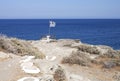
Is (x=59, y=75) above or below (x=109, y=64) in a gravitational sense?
above

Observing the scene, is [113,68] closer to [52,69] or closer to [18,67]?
[52,69]

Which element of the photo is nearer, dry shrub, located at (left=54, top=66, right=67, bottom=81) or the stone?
dry shrub, located at (left=54, top=66, right=67, bottom=81)

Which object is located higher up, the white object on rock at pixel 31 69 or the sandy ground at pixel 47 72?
the white object on rock at pixel 31 69

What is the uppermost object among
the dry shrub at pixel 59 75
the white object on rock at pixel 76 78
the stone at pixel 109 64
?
the dry shrub at pixel 59 75

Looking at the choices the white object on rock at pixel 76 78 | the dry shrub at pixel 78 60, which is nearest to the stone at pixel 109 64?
the dry shrub at pixel 78 60

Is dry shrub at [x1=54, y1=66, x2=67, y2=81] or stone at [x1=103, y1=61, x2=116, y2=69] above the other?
dry shrub at [x1=54, y1=66, x2=67, y2=81]

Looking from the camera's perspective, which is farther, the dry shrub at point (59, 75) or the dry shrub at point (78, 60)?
the dry shrub at point (78, 60)

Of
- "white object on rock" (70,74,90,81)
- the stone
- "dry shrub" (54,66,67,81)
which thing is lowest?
the stone

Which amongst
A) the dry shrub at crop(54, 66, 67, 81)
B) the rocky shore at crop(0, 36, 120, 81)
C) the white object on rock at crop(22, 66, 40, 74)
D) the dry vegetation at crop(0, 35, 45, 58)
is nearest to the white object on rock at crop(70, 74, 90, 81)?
the rocky shore at crop(0, 36, 120, 81)

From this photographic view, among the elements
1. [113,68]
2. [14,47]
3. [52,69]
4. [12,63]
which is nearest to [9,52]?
[14,47]

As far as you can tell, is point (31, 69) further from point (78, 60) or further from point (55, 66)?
point (78, 60)

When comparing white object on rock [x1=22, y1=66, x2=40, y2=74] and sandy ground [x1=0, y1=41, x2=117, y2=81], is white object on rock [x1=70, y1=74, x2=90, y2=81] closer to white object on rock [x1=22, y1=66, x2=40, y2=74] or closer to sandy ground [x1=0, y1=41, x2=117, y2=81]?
sandy ground [x1=0, y1=41, x2=117, y2=81]

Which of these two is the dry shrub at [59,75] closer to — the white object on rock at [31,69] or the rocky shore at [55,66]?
the rocky shore at [55,66]

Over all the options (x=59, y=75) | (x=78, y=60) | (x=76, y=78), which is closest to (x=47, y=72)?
(x=59, y=75)
